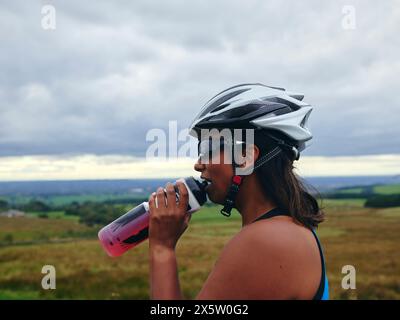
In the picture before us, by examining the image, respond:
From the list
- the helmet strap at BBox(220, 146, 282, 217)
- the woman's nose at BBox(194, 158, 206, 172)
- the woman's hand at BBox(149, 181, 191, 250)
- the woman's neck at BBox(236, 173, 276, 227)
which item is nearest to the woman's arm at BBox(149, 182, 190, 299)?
the woman's hand at BBox(149, 181, 191, 250)

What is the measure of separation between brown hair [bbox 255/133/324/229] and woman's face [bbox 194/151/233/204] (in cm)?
21

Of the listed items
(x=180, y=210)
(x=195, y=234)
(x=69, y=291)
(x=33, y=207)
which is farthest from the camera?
(x=33, y=207)

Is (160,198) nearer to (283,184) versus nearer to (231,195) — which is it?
(231,195)

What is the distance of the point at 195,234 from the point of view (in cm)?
4756

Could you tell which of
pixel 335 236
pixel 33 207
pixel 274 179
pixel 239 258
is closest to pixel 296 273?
pixel 239 258

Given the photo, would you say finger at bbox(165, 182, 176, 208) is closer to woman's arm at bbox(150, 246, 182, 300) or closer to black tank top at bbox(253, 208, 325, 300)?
woman's arm at bbox(150, 246, 182, 300)

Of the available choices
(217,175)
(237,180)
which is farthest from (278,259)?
(217,175)

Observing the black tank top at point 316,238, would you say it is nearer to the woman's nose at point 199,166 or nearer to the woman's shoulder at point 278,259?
the woman's shoulder at point 278,259

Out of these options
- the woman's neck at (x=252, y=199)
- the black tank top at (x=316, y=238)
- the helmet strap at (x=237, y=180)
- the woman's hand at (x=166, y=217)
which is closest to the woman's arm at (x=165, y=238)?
the woman's hand at (x=166, y=217)

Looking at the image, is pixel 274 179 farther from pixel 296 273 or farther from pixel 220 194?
pixel 296 273

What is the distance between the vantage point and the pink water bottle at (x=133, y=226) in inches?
134

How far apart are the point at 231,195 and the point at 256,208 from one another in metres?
0.19

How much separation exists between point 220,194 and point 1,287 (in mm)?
30245

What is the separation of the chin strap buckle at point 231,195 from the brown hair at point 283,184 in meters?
0.15
